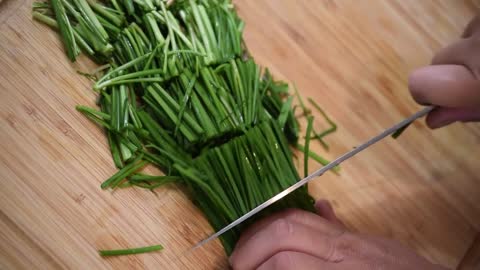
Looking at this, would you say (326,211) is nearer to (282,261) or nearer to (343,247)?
(343,247)

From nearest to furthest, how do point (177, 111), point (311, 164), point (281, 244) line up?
point (281, 244)
point (177, 111)
point (311, 164)

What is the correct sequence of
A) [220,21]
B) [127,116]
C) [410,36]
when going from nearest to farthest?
[127,116] → [220,21] → [410,36]

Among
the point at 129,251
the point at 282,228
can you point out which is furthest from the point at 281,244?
the point at 129,251

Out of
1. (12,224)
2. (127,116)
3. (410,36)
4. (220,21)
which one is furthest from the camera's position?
(410,36)

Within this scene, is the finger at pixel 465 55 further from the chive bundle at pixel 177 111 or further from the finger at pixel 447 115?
the chive bundle at pixel 177 111

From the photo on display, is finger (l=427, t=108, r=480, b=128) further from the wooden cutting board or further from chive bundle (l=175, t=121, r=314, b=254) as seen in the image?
chive bundle (l=175, t=121, r=314, b=254)

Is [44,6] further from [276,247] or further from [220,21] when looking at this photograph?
[276,247]

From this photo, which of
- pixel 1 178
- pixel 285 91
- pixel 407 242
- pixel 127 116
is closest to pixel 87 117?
pixel 127 116
